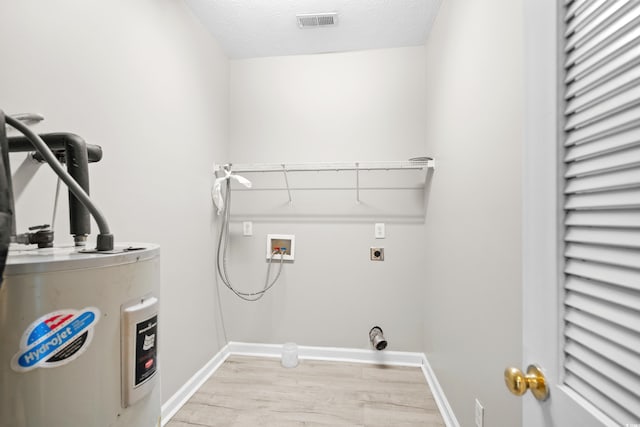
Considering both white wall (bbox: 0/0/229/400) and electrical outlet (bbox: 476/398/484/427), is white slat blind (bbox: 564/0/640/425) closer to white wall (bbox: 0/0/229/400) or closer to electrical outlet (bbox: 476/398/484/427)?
electrical outlet (bbox: 476/398/484/427)

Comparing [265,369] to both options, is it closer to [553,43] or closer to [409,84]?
[553,43]

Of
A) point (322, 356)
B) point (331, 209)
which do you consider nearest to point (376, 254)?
point (331, 209)

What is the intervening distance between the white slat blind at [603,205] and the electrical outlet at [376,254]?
1676 millimetres

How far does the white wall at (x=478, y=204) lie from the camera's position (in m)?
0.93

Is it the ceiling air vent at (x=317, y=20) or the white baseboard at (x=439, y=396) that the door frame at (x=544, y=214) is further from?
the ceiling air vent at (x=317, y=20)

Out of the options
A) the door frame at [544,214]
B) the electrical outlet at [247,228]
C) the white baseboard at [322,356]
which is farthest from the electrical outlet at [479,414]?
the electrical outlet at [247,228]

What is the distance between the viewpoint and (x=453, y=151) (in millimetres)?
1497

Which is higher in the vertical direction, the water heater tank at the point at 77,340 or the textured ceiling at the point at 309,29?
the textured ceiling at the point at 309,29

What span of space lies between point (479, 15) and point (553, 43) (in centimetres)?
89

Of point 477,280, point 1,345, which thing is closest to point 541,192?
point 477,280

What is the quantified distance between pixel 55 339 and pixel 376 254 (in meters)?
1.95

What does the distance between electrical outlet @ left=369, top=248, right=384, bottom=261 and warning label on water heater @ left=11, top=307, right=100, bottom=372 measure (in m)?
1.88

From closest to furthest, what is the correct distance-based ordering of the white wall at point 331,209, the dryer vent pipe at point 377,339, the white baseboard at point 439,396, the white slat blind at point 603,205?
the white slat blind at point 603,205 < the white baseboard at point 439,396 < the dryer vent pipe at point 377,339 < the white wall at point 331,209

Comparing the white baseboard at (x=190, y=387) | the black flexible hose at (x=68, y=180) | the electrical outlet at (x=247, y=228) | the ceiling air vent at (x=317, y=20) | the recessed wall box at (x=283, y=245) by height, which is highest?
the ceiling air vent at (x=317, y=20)
